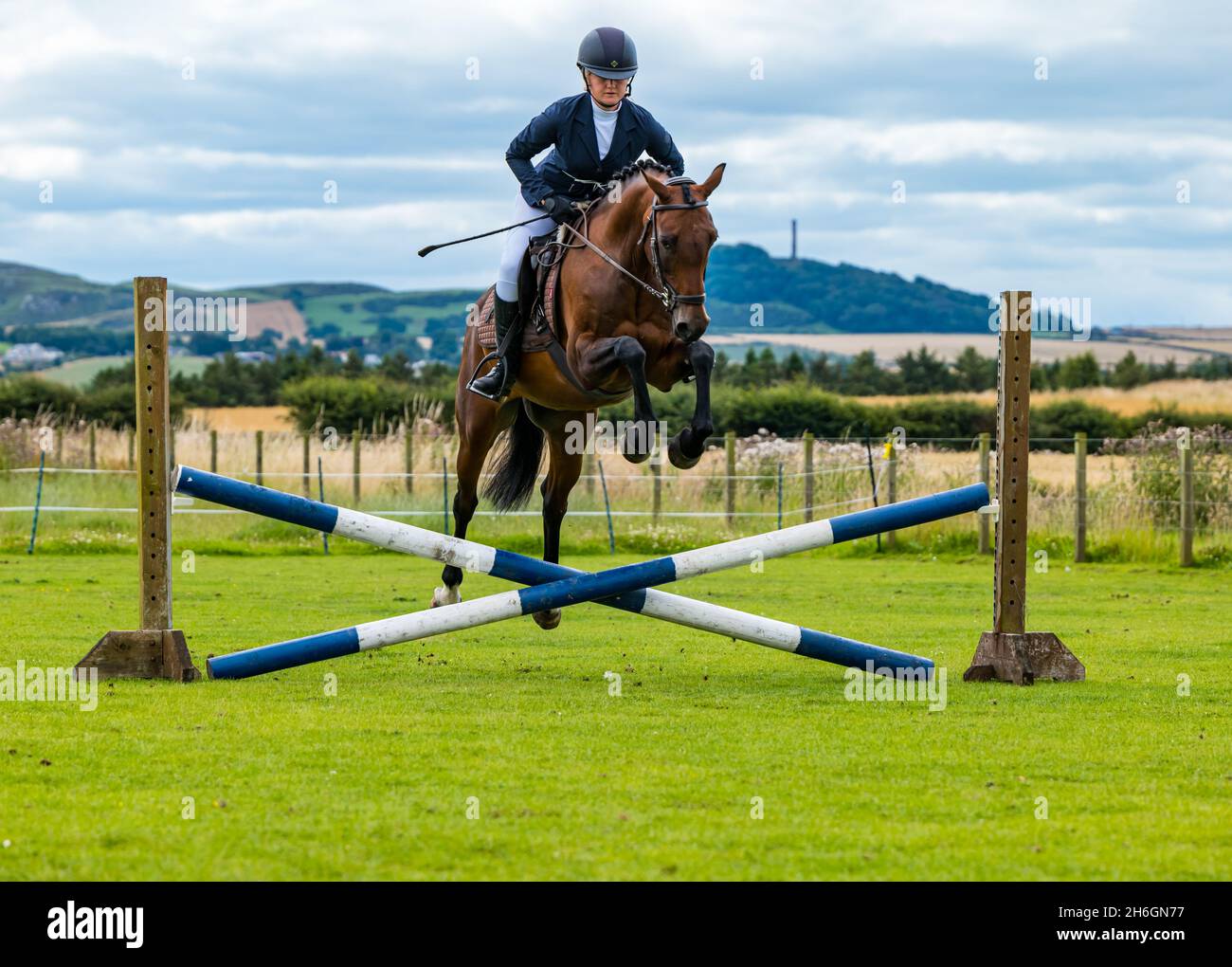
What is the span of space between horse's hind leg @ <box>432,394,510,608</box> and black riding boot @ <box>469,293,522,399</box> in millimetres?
861

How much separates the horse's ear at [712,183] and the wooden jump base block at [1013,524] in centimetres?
153

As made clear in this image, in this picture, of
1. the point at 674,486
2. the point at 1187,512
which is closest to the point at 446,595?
the point at 1187,512

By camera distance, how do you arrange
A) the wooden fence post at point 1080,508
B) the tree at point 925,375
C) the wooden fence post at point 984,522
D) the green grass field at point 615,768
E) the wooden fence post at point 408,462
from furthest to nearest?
the tree at point 925,375
the wooden fence post at point 408,462
the wooden fence post at point 984,522
the wooden fence post at point 1080,508
the green grass field at point 615,768

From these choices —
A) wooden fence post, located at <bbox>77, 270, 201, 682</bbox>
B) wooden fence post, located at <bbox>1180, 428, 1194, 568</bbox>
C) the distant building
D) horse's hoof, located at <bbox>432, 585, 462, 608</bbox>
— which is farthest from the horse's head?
the distant building

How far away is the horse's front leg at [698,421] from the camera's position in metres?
7.68

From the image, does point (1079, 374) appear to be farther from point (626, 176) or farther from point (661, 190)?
point (661, 190)

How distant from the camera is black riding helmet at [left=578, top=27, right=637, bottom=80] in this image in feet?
27.2

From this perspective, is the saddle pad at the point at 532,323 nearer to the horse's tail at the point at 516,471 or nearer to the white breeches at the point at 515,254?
the white breeches at the point at 515,254

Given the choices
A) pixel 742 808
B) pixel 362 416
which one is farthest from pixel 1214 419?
pixel 742 808

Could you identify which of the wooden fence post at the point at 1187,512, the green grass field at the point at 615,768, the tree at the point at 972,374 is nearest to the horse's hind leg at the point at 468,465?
the green grass field at the point at 615,768

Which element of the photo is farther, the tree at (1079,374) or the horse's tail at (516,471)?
the tree at (1079,374)

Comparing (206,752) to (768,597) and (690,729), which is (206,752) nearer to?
(690,729)

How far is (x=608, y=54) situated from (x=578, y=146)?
607mm

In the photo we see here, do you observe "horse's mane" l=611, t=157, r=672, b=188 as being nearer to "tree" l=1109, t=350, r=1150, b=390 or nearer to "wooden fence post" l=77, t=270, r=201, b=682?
"wooden fence post" l=77, t=270, r=201, b=682
